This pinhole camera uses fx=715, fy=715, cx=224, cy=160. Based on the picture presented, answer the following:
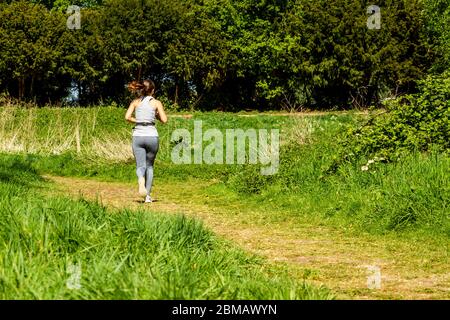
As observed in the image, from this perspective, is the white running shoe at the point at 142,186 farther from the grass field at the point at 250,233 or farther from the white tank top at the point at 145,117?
the white tank top at the point at 145,117

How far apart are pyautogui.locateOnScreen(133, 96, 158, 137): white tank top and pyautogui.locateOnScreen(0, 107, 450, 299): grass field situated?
1.15 m

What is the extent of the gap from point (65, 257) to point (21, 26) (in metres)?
44.6

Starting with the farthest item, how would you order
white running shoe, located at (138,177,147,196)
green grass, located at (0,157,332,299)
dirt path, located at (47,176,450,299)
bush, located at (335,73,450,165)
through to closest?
white running shoe, located at (138,177,147,196), bush, located at (335,73,450,165), dirt path, located at (47,176,450,299), green grass, located at (0,157,332,299)

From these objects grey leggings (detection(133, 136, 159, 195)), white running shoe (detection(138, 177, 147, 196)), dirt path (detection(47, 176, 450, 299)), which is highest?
grey leggings (detection(133, 136, 159, 195))

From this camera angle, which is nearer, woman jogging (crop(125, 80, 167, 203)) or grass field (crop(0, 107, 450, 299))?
grass field (crop(0, 107, 450, 299))

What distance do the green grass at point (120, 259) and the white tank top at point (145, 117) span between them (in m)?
3.66

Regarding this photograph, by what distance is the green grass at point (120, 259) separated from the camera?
4.38 meters

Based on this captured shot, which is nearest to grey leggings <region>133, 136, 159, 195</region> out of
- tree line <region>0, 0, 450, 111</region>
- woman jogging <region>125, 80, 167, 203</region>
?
woman jogging <region>125, 80, 167, 203</region>

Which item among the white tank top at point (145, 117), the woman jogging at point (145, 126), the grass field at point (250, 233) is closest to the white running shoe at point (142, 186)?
the woman jogging at point (145, 126)

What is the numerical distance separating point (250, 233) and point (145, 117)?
11.0 ft

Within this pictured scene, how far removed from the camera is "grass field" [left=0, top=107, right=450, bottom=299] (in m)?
4.65

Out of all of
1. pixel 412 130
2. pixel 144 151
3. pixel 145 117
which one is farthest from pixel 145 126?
pixel 412 130

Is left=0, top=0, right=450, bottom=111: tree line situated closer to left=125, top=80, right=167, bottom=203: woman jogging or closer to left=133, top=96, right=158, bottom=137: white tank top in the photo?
left=125, top=80, right=167, bottom=203: woman jogging

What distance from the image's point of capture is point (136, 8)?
1930 inches
